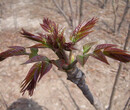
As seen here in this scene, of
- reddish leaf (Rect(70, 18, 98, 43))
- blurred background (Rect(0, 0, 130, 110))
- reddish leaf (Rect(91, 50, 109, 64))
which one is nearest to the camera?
reddish leaf (Rect(91, 50, 109, 64))

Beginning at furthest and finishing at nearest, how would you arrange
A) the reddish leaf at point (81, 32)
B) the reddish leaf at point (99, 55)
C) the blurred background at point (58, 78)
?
the blurred background at point (58, 78) < the reddish leaf at point (81, 32) < the reddish leaf at point (99, 55)

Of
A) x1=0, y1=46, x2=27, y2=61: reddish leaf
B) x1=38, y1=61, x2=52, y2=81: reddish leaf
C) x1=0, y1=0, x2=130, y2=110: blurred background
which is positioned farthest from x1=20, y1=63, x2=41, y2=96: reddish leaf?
x1=0, y1=0, x2=130, y2=110: blurred background

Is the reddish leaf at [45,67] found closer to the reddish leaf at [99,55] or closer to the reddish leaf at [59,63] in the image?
the reddish leaf at [59,63]

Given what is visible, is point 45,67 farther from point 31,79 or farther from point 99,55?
point 99,55

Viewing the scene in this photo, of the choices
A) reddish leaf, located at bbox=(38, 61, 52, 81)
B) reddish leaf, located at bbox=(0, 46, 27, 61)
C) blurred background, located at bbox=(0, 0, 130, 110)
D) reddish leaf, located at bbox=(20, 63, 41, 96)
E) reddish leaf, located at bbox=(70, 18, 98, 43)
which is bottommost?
blurred background, located at bbox=(0, 0, 130, 110)

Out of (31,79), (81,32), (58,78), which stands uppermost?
(81,32)

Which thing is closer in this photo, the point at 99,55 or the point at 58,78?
the point at 99,55

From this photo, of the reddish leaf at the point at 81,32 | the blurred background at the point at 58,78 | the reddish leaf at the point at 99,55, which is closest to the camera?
the reddish leaf at the point at 99,55

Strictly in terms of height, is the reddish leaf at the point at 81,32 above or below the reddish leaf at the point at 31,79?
above

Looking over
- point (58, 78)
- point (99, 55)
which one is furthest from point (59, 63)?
point (58, 78)

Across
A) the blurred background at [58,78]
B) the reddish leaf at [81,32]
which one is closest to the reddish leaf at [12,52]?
the reddish leaf at [81,32]

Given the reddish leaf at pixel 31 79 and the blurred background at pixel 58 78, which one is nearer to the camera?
the reddish leaf at pixel 31 79

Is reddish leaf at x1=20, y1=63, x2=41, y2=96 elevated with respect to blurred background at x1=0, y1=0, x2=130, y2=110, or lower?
elevated

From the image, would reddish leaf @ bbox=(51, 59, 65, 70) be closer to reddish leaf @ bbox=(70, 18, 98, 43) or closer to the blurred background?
reddish leaf @ bbox=(70, 18, 98, 43)
